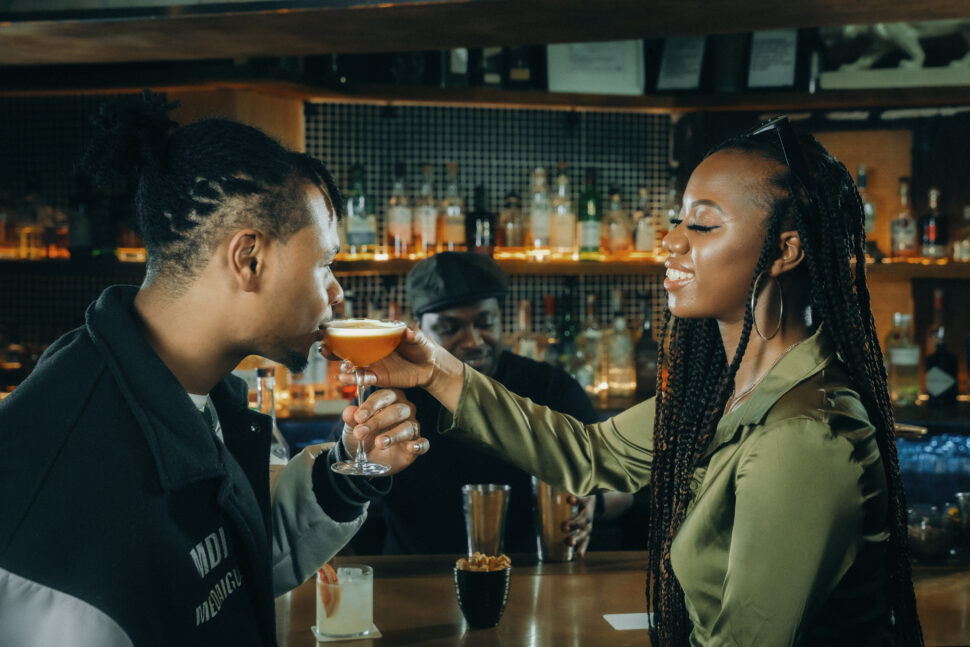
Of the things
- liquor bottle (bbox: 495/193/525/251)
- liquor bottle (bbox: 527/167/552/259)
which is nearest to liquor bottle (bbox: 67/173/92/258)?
liquor bottle (bbox: 495/193/525/251)

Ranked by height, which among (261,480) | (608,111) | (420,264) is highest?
(608,111)

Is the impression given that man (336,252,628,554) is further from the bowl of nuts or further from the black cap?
the bowl of nuts

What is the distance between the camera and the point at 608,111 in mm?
4199

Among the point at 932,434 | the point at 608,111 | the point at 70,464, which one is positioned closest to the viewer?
the point at 70,464

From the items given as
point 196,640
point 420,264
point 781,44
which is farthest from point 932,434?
point 196,640

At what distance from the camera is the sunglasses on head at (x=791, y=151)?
4.78 feet

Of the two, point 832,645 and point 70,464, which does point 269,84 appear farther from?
point 832,645

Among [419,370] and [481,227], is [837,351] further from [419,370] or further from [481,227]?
[481,227]

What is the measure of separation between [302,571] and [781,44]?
323 centimetres

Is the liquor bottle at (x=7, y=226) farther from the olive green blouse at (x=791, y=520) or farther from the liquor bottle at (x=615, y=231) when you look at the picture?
the olive green blouse at (x=791, y=520)

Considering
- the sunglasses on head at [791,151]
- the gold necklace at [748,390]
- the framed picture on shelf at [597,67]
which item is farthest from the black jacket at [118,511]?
the framed picture on shelf at [597,67]

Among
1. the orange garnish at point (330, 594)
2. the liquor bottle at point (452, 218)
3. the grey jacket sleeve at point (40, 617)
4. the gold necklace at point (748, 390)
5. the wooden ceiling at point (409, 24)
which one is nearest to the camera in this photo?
the grey jacket sleeve at point (40, 617)

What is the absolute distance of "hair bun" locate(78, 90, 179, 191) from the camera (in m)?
1.33

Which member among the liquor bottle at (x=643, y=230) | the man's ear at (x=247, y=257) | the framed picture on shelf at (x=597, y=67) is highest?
the framed picture on shelf at (x=597, y=67)
